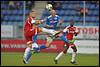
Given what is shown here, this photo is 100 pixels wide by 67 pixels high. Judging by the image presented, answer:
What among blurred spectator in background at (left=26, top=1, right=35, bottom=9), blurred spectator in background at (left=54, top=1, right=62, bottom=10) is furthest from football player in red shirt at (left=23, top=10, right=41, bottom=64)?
blurred spectator in background at (left=26, top=1, right=35, bottom=9)

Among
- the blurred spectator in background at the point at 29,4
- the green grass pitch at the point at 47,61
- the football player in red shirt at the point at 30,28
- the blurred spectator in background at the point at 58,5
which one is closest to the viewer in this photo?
the football player in red shirt at the point at 30,28

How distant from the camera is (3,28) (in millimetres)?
30656

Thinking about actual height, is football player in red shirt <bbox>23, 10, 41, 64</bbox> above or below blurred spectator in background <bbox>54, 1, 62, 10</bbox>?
above

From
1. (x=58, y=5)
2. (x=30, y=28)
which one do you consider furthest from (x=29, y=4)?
(x=30, y=28)

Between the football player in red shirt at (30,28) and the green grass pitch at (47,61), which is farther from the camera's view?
the green grass pitch at (47,61)

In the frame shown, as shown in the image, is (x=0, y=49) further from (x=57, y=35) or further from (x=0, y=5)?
(x=57, y=35)

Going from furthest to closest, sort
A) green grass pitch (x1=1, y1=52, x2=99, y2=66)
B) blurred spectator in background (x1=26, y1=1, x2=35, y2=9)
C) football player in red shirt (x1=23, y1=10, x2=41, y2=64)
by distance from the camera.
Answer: blurred spectator in background (x1=26, y1=1, x2=35, y2=9)
green grass pitch (x1=1, y1=52, x2=99, y2=66)
football player in red shirt (x1=23, y1=10, x2=41, y2=64)

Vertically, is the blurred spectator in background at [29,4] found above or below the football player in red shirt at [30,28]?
below

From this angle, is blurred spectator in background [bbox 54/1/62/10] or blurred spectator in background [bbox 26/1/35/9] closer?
blurred spectator in background [bbox 54/1/62/10]

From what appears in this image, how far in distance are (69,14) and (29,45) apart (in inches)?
610

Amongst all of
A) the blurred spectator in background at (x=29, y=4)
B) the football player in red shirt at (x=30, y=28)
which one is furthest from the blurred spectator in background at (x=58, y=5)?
the football player in red shirt at (x=30, y=28)

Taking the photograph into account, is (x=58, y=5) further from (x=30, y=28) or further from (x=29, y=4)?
(x=30, y=28)

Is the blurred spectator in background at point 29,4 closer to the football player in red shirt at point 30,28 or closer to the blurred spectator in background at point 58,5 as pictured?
the blurred spectator in background at point 58,5

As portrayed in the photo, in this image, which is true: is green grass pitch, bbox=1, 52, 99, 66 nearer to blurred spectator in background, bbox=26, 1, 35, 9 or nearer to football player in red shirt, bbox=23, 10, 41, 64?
football player in red shirt, bbox=23, 10, 41, 64
